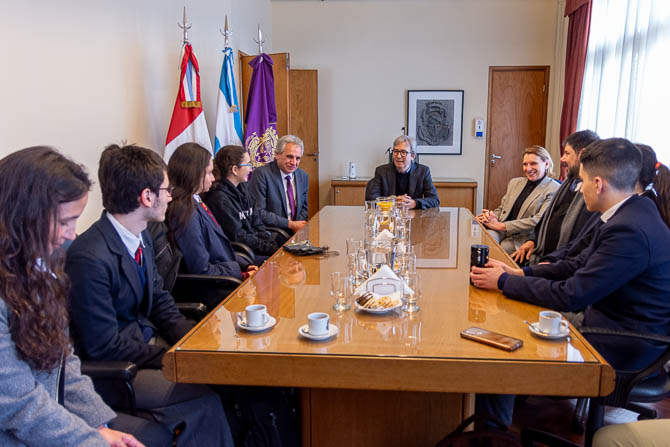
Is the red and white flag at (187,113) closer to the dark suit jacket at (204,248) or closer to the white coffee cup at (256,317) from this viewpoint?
the dark suit jacket at (204,248)

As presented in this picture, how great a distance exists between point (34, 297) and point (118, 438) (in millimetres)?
452

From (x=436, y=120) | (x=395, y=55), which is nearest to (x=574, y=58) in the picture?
(x=436, y=120)

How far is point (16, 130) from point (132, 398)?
1.50 m

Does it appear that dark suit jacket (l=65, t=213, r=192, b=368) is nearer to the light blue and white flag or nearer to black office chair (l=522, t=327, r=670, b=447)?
black office chair (l=522, t=327, r=670, b=447)

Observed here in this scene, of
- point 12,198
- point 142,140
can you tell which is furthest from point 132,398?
point 142,140

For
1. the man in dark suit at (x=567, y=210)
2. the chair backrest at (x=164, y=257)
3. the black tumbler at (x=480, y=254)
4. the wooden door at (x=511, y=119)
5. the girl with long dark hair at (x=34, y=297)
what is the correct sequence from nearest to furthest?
the girl with long dark hair at (x=34, y=297), the black tumbler at (x=480, y=254), the chair backrest at (x=164, y=257), the man in dark suit at (x=567, y=210), the wooden door at (x=511, y=119)

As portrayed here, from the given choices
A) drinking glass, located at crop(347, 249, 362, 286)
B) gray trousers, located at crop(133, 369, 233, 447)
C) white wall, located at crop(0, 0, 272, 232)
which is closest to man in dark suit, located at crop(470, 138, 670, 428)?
drinking glass, located at crop(347, 249, 362, 286)

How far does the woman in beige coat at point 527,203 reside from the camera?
12.7 feet

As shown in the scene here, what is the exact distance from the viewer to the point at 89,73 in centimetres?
297

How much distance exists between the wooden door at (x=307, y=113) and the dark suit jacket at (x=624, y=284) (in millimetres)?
5048

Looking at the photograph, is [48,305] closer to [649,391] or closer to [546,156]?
[649,391]

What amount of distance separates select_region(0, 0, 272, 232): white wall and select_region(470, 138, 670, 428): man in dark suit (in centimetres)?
216

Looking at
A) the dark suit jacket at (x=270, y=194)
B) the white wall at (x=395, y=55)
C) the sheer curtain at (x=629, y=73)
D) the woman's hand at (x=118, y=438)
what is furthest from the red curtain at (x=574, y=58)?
the woman's hand at (x=118, y=438)

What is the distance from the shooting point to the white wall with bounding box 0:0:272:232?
2416mm
